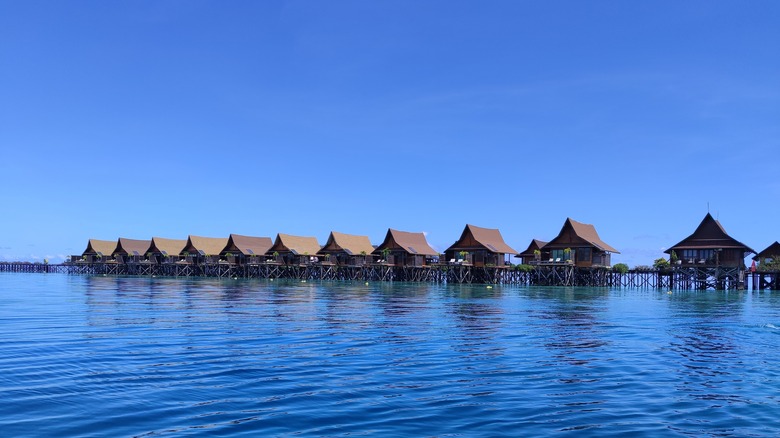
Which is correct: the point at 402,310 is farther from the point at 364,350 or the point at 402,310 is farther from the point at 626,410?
the point at 626,410

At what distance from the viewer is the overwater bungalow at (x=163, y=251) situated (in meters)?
91.2

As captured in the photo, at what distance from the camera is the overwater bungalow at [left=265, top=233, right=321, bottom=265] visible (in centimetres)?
7956

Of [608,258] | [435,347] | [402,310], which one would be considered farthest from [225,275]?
[435,347]

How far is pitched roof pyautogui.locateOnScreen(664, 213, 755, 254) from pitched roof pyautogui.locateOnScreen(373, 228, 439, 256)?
1031 inches

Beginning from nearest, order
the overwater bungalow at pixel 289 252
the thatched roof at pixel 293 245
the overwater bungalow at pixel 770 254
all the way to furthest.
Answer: the overwater bungalow at pixel 770 254 < the overwater bungalow at pixel 289 252 < the thatched roof at pixel 293 245

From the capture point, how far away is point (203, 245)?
8850 cm

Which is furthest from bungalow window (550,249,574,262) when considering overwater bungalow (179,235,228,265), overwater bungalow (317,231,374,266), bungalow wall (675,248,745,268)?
overwater bungalow (179,235,228,265)

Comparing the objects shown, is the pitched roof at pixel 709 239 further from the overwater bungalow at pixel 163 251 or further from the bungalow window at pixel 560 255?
the overwater bungalow at pixel 163 251

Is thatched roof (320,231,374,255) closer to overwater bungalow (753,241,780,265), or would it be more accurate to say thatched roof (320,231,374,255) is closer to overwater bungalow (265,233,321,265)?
overwater bungalow (265,233,321,265)

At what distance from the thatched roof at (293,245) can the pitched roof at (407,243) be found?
11.5m

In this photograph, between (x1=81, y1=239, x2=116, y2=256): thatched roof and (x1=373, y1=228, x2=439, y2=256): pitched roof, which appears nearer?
(x1=373, y1=228, x2=439, y2=256): pitched roof

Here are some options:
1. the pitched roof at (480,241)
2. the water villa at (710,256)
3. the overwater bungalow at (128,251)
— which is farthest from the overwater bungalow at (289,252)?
the water villa at (710,256)

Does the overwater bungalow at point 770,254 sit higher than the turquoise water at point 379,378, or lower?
higher

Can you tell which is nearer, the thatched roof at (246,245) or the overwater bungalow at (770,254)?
the overwater bungalow at (770,254)
